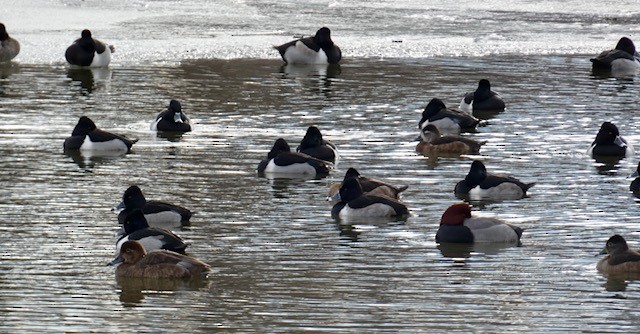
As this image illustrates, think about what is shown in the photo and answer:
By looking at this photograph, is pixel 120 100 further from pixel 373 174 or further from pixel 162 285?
pixel 162 285

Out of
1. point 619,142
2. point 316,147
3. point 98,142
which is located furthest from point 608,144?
point 98,142

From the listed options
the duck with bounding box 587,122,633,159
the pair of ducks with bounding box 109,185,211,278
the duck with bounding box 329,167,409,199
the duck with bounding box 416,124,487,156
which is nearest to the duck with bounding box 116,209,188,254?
the pair of ducks with bounding box 109,185,211,278

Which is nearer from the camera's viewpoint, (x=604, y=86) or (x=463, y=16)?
(x=604, y=86)

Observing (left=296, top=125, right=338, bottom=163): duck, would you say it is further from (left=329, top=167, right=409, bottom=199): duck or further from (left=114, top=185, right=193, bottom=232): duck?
(left=114, top=185, right=193, bottom=232): duck

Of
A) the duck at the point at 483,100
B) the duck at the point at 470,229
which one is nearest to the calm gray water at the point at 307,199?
the duck at the point at 470,229

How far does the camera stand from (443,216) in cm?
1480

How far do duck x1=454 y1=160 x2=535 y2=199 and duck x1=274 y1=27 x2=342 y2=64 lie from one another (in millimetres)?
12522

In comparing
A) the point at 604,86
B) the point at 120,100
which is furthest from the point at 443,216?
the point at 604,86

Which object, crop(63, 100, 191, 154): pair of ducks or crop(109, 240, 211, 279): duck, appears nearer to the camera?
crop(109, 240, 211, 279): duck

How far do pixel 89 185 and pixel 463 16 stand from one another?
19.4 m

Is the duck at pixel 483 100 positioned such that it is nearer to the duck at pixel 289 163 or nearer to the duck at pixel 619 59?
the duck at pixel 619 59

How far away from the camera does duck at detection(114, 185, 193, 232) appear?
15398mm

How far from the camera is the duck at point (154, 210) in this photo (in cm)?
1540

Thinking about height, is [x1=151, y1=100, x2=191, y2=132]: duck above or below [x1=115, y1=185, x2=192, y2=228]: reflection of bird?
above
